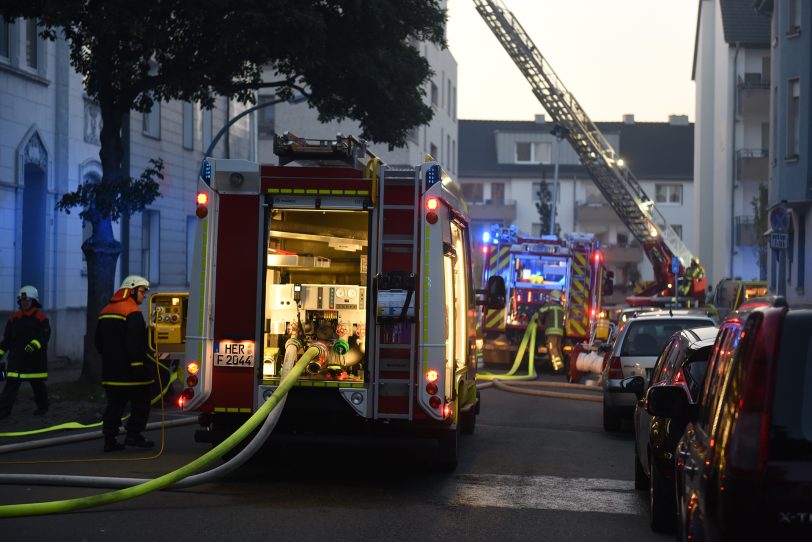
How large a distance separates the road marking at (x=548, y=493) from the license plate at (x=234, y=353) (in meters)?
1.98

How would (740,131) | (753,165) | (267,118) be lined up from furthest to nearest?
(740,131) → (267,118) → (753,165)

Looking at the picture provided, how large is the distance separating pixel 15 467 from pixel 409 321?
3.76 meters

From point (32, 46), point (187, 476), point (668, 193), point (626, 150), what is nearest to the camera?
point (187, 476)

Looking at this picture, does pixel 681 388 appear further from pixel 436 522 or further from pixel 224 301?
pixel 224 301

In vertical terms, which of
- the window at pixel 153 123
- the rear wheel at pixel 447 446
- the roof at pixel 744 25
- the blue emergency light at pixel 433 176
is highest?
the roof at pixel 744 25

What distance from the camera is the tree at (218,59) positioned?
55.7ft

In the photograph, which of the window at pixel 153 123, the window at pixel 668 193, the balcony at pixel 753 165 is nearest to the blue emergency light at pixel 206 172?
the window at pixel 153 123

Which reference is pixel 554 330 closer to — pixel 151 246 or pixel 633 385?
pixel 151 246

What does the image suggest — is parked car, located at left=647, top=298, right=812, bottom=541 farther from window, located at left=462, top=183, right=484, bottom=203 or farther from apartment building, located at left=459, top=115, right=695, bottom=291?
window, located at left=462, top=183, right=484, bottom=203

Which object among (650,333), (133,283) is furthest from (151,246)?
(133,283)

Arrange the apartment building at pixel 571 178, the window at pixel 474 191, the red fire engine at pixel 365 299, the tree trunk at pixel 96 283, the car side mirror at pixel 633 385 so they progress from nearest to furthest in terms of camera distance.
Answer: the car side mirror at pixel 633 385 < the red fire engine at pixel 365 299 < the tree trunk at pixel 96 283 < the apartment building at pixel 571 178 < the window at pixel 474 191

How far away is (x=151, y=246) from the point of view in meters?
31.0

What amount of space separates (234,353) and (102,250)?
9.09 meters

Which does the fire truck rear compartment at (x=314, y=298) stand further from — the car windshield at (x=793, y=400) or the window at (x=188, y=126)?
the window at (x=188, y=126)
